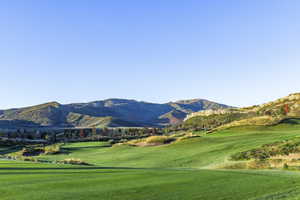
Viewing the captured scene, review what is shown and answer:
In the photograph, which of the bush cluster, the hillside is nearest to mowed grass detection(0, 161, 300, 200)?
the bush cluster

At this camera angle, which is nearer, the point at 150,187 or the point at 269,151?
the point at 150,187

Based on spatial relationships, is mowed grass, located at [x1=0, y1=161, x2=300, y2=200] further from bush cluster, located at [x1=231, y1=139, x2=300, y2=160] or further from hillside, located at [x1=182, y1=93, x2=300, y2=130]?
hillside, located at [x1=182, y1=93, x2=300, y2=130]

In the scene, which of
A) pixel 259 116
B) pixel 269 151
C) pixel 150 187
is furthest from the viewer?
pixel 259 116

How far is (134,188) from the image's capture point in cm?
1148

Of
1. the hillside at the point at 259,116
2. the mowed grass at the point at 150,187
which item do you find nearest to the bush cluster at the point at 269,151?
the mowed grass at the point at 150,187

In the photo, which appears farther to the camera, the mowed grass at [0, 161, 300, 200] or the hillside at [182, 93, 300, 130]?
the hillside at [182, 93, 300, 130]

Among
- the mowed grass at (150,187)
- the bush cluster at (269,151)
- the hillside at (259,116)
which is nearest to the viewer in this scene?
the mowed grass at (150,187)

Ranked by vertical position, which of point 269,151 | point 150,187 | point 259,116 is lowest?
point 269,151

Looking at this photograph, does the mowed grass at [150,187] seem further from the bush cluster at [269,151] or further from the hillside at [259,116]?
the hillside at [259,116]

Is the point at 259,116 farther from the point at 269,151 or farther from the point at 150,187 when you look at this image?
the point at 150,187

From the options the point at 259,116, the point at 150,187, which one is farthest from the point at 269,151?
the point at 259,116

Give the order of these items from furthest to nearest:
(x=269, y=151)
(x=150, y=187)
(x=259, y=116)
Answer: (x=259, y=116) → (x=269, y=151) → (x=150, y=187)

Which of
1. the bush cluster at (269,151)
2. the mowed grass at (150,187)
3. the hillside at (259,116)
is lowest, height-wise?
the bush cluster at (269,151)

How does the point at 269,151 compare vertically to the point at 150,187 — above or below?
below
